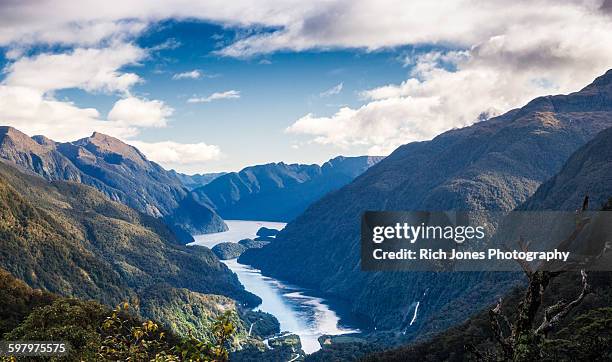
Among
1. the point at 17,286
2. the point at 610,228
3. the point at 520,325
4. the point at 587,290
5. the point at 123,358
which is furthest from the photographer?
the point at 17,286

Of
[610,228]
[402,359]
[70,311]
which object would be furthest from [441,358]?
[70,311]

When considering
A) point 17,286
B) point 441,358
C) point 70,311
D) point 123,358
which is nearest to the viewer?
point 123,358

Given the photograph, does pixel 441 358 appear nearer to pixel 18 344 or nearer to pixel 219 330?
pixel 18 344

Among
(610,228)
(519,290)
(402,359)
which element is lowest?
(402,359)

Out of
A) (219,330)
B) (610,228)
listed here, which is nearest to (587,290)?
(219,330)

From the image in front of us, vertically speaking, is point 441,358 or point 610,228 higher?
point 610,228

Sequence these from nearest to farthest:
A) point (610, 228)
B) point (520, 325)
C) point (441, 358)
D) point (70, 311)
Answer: point (520, 325) → point (70, 311) → point (610, 228) → point (441, 358)

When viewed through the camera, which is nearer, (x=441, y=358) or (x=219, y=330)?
(x=219, y=330)

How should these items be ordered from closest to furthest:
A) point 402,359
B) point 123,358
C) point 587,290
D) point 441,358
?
point 587,290 → point 123,358 → point 441,358 → point 402,359

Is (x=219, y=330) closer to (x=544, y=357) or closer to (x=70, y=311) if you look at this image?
(x=544, y=357)
